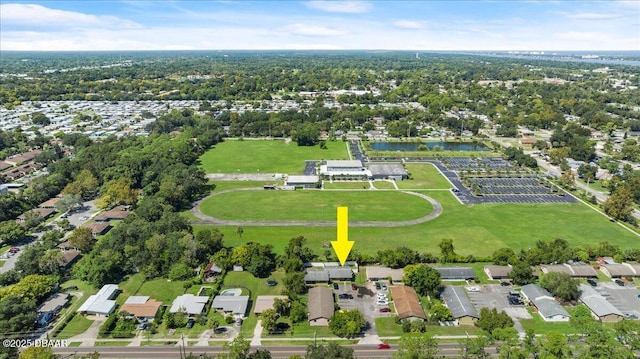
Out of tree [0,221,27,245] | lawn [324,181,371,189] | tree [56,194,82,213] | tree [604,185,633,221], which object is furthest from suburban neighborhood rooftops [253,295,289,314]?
tree [604,185,633,221]

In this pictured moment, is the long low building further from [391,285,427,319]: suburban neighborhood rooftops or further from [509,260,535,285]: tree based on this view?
[509,260,535,285]: tree

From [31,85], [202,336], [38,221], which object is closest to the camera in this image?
[202,336]

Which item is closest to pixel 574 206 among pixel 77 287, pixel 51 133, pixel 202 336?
pixel 202 336

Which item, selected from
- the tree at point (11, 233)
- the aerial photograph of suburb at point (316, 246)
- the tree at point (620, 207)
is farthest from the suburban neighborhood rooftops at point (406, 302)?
the tree at point (11, 233)

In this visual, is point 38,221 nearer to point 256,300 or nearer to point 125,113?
point 256,300

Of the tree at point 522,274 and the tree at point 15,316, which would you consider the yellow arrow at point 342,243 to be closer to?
the tree at point 522,274

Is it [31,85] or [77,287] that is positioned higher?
[31,85]
